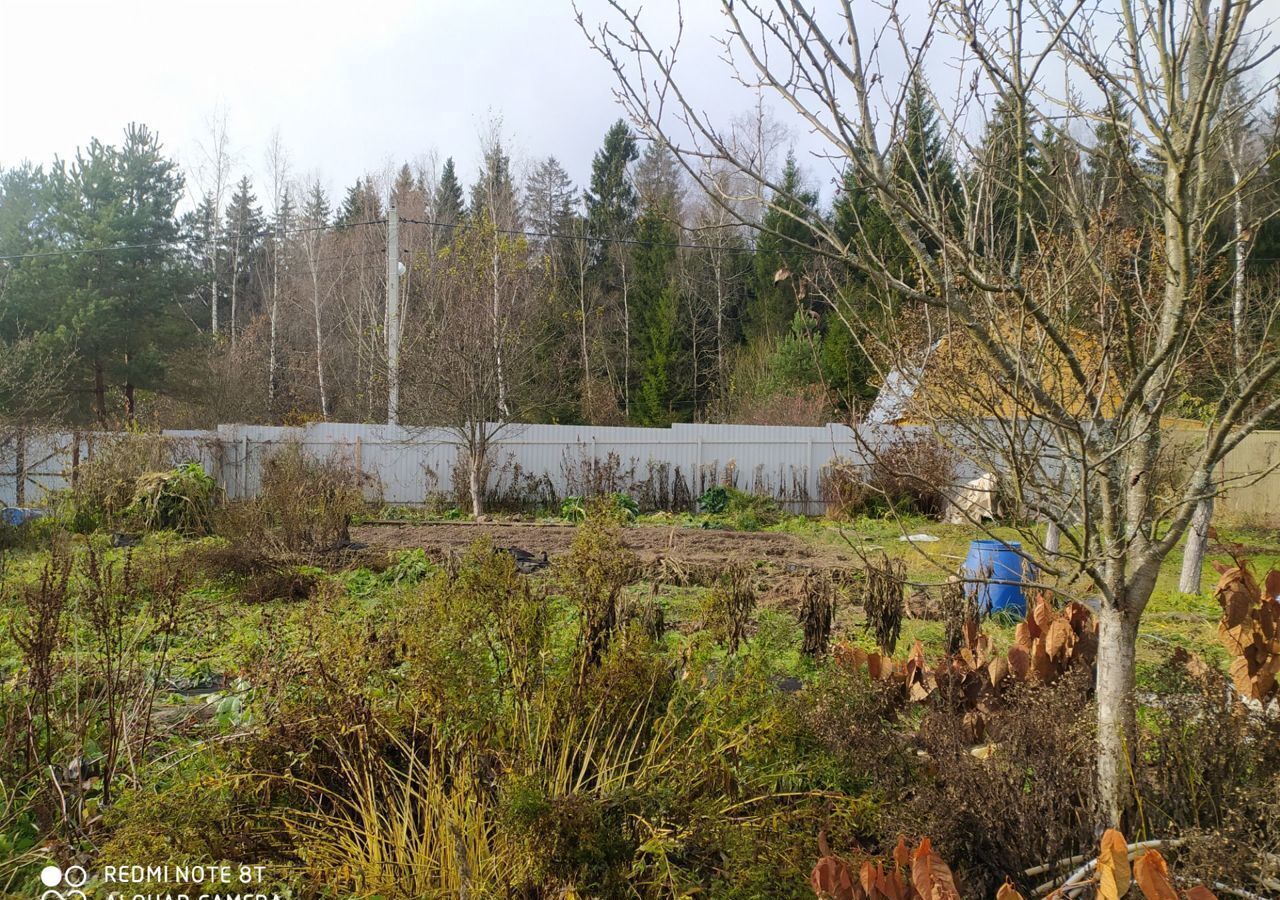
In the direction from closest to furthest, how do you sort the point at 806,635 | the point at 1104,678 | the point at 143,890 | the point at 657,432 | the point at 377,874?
the point at 143,890 < the point at 377,874 < the point at 1104,678 < the point at 806,635 < the point at 657,432

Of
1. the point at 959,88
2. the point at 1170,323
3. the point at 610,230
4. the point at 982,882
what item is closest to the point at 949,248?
the point at 1170,323

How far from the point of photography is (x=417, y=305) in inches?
888

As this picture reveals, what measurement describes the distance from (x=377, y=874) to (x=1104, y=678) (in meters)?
2.02

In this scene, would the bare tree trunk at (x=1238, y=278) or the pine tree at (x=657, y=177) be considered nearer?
the bare tree trunk at (x=1238, y=278)

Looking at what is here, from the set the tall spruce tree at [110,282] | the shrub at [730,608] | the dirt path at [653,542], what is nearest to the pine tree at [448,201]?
the tall spruce tree at [110,282]

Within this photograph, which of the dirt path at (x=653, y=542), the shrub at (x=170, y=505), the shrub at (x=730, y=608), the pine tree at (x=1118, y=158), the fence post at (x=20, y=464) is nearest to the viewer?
the pine tree at (x=1118, y=158)

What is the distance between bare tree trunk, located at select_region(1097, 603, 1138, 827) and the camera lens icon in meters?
2.74

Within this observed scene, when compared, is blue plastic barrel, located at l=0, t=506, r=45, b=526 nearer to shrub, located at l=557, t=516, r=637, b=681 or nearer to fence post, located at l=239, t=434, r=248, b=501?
fence post, located at l=239, t=434, r=248, b=501

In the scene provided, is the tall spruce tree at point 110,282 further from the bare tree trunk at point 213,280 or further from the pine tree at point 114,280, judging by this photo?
the bare tree trunk at point 213,280

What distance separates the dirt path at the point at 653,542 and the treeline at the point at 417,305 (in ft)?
10.6

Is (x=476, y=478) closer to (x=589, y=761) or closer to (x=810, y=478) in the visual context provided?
(x=810, y=478)

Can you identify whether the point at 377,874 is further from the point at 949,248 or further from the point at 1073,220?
the point at 1073,220

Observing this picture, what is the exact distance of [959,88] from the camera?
2.67 meters

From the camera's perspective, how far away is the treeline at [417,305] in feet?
52.2
